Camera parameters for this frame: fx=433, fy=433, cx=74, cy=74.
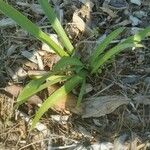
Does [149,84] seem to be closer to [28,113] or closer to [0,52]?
[28,113]

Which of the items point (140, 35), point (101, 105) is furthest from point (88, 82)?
point (140, 35)

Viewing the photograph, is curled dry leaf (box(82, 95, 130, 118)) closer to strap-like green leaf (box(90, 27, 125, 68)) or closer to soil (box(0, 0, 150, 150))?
soil (box(0, 0, 150, 150))

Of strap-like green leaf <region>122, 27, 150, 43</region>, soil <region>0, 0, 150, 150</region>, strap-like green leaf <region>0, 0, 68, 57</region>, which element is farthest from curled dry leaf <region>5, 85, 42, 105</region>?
strap-like green leaf <region>122, 27, 150, 43</region>

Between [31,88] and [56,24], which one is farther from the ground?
[56,24]

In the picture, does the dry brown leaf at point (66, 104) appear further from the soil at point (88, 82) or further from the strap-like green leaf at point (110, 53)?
the strap-like green leaf at point (110, 53)

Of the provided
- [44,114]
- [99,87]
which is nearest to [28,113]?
[44,114]

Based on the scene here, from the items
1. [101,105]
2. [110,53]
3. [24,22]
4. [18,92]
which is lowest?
[101,105]

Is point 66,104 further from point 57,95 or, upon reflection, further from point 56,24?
point 56,24
